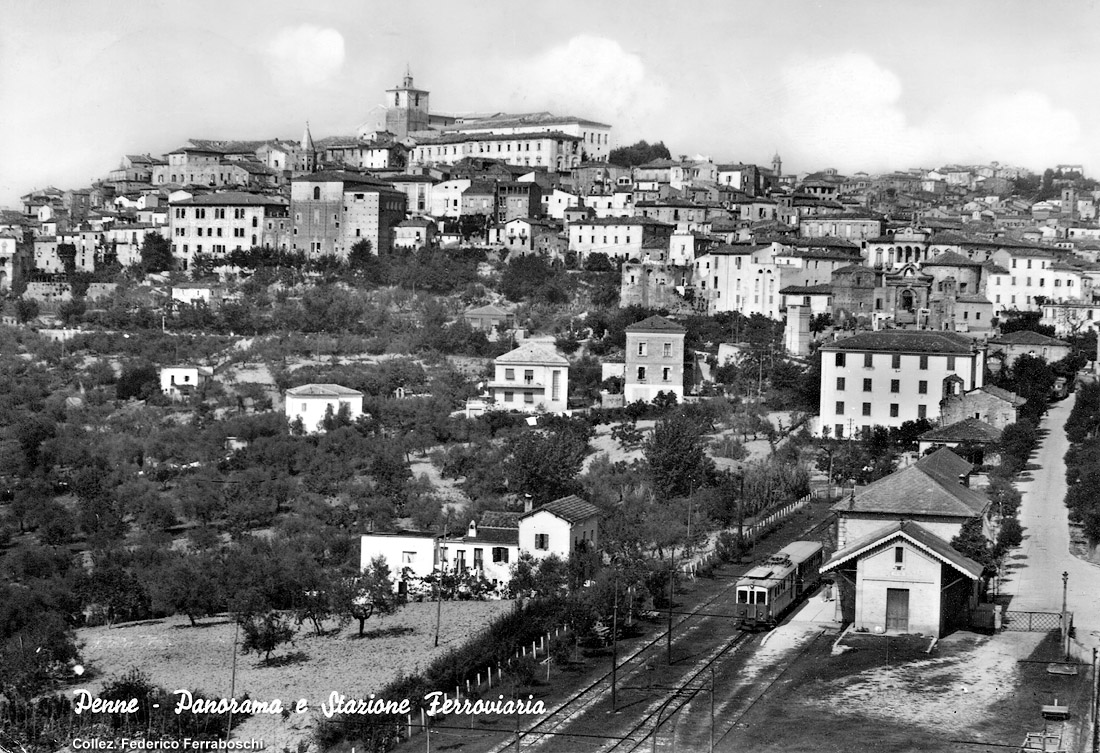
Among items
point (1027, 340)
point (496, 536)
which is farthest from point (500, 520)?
point (1027, 340)

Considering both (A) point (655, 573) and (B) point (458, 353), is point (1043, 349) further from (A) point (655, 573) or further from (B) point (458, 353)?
(A) point (655, 573)

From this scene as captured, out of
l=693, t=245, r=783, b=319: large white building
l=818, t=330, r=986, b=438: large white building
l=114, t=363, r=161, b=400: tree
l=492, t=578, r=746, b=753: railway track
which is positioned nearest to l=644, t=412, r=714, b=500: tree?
l=818, t=330, r=986, b=438: large white building

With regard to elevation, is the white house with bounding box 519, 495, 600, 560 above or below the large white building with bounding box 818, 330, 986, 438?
below

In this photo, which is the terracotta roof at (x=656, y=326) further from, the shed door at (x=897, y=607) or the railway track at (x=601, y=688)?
the shed door at (x=897, y=607)

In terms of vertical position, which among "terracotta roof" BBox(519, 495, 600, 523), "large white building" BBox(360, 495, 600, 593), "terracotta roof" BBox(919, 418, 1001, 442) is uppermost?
"terracotta roof" BBox(919, 418, 1001, 442)

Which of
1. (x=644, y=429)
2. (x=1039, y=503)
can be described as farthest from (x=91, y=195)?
(x=1039, y=503)

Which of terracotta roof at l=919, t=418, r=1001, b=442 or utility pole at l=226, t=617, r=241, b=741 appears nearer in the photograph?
utility pole at l=226, t=617, r=241, b=741

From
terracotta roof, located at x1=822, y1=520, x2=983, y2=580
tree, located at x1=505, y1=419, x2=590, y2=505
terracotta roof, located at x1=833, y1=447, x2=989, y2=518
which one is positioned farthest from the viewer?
tree, located at x1=505, y1=419, x2=590, y2=505

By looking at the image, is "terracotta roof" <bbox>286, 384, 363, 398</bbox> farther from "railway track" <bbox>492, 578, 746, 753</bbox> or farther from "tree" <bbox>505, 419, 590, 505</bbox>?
"railway track" <bbox>492, 578, 746, 753</bbox>
